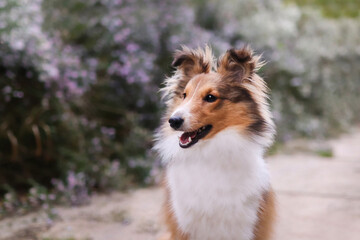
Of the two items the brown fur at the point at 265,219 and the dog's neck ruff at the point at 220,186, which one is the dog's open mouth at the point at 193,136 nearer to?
the dog's neck ruff at the point at 220,186

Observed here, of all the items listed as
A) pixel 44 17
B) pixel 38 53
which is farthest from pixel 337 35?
pixel 38 53

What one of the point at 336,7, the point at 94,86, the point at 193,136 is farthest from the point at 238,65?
the point at 336,7

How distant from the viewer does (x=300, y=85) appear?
8.29 m

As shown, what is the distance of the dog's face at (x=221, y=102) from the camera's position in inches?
105

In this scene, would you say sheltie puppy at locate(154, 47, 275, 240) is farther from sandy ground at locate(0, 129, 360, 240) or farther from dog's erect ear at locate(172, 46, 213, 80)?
sandy ground at locate(0, 129, 360, 240)

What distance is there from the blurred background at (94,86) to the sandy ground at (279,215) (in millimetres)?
202

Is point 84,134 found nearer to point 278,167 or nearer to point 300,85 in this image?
point 278,167

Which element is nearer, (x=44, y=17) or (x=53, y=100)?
(x=53, y=100)

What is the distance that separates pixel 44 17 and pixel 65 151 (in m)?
1.91

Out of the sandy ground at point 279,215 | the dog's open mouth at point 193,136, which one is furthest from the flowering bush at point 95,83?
the dog's open mouth at point 193,136

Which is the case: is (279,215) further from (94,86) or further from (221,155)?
(94,86)

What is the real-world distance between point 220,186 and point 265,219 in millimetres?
399

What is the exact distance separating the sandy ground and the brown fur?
91cm

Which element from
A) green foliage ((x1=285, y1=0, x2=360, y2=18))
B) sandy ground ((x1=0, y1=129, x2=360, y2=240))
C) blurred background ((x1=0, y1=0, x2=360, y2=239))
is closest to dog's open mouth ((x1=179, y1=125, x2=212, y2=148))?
blurred background ((x1=0, y1=0, x2=360, y2=239))
